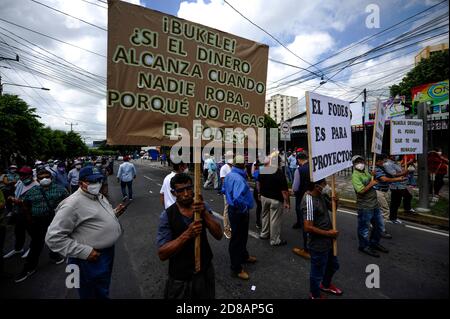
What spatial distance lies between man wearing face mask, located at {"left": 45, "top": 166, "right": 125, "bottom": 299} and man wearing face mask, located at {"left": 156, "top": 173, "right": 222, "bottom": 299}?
787 mm

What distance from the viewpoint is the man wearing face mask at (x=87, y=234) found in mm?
2078

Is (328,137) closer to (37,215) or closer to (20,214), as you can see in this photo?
(37,215)

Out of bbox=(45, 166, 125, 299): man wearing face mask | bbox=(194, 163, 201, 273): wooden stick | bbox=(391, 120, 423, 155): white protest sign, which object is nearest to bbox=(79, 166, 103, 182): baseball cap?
bbox=(45, 166, 125, 299): man wearing face mask

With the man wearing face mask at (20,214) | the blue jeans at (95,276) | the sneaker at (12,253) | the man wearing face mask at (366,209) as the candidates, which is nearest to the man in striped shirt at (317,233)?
the man wearing face mask at (366,209)

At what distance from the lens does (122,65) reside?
171 centimetres

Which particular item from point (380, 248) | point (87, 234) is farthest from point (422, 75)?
point (87, 234)

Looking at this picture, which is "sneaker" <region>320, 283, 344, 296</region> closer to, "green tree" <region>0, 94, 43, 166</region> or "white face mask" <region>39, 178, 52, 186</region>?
"white face mask" <region>39, 178, 52, 186</region>

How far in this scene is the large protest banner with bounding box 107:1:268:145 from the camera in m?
1.71

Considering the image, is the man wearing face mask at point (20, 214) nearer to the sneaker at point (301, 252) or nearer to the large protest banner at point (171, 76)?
the large protest banner at point (171, 76)

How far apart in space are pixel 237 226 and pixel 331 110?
6.87 feet

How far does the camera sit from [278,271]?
3.49 metres

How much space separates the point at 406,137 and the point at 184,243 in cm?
546

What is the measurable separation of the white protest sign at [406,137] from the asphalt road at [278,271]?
1.85 meters
